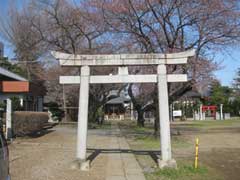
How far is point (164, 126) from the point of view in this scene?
1415 cm

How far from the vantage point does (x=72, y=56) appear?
1458cm

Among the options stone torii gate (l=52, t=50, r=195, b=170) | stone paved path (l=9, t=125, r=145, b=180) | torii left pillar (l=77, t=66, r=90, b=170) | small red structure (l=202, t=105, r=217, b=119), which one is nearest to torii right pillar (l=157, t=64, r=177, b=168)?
stone torii gate (l=52, t=50, r=195, b=170)

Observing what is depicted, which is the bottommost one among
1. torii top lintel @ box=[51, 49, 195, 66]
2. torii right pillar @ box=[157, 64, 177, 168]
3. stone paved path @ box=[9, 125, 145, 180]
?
stone paved path @ box=[9, 125, 145, 180]

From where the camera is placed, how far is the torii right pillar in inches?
545

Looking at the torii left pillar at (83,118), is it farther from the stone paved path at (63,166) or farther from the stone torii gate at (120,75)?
the stone paved path at (63,166)

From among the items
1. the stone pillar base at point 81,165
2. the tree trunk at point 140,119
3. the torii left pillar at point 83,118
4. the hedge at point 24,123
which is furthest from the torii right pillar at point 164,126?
the tree trunk at point 140,119

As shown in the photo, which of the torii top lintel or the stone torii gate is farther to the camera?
the torii top lintel

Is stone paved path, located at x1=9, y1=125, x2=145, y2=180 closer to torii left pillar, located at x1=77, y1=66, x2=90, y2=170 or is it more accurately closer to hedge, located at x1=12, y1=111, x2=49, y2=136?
torii left pillar, located at x1=77, y1=66, x2=90, y2=170

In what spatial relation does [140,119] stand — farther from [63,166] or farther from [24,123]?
[63,166]

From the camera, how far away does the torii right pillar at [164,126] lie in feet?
45.4

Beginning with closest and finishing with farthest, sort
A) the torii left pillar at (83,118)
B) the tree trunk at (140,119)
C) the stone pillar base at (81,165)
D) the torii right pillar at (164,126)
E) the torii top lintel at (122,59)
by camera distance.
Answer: the stone pillar base at (81,165) → the torii right pillar at (164,126) → the torii left pillar at (83,118) → the torii top lintel at (122,59) → the tree trunk at (140,119)

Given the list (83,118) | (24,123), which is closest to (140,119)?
(24,123)

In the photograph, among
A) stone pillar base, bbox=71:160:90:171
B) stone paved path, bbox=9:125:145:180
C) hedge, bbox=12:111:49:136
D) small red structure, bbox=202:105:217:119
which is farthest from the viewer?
small red structure, bbox=202:105:217:119

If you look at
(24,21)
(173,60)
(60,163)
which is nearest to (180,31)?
(173,60)
